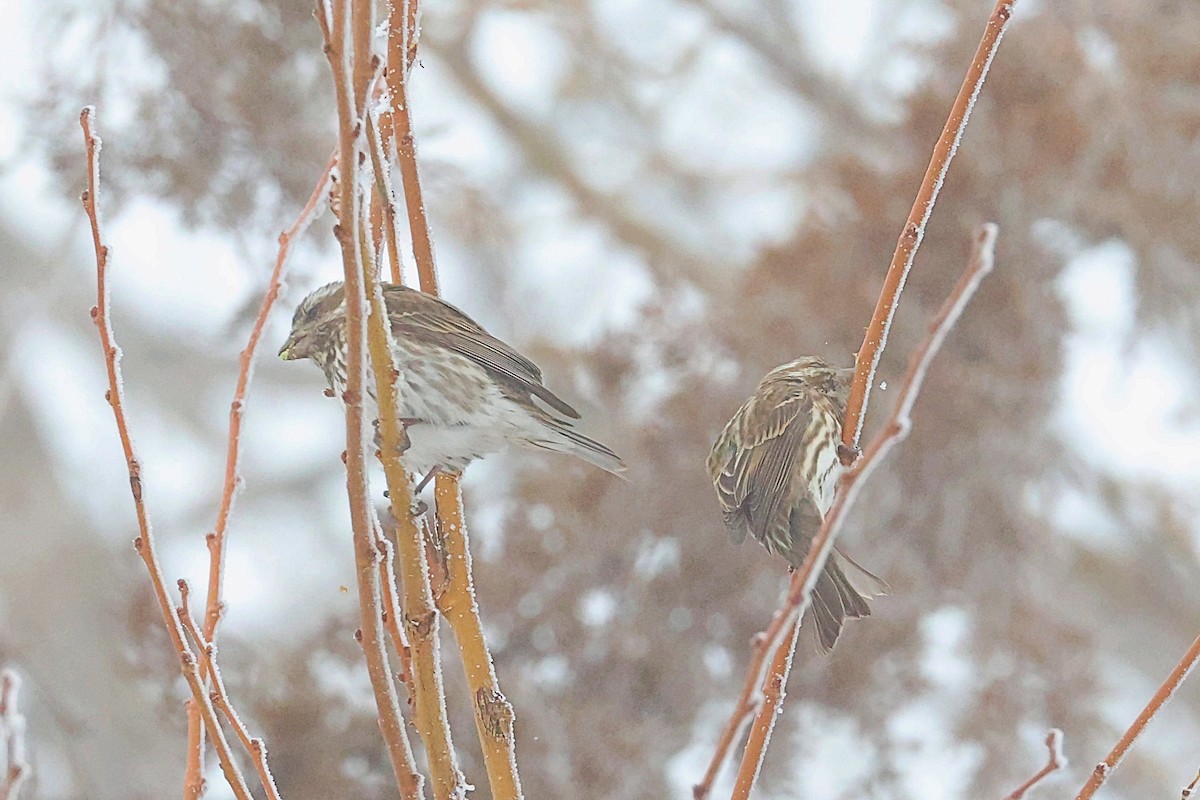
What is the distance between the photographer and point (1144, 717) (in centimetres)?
98

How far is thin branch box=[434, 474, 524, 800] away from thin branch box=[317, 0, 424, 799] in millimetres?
160

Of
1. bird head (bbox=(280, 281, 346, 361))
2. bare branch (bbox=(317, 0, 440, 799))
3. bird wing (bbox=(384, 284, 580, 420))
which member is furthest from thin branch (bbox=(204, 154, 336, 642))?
bird head (bbox=(280, 281, 346, 361))

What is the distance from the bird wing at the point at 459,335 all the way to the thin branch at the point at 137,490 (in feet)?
1.13

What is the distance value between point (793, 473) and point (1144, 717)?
1.58 ft

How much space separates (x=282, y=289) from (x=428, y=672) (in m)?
0.38

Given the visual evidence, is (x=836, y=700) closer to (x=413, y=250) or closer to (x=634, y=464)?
(x=634, y=464)

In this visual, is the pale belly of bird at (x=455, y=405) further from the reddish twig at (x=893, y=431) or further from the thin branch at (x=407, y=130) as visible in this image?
Result: the reddish twig at (x=893, y=431)

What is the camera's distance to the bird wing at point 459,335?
4.74 ft

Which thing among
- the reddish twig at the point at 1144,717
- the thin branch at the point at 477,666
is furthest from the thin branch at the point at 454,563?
the reddish twig at the point at 1144,717

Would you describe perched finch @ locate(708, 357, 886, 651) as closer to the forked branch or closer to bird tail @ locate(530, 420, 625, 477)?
bird tail @ locate(530, 420, 625, 477)

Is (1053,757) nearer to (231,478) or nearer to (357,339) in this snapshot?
(357,339)

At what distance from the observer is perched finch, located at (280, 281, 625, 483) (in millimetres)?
1559

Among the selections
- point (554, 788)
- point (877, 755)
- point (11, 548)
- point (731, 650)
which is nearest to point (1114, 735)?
point (877, 755)

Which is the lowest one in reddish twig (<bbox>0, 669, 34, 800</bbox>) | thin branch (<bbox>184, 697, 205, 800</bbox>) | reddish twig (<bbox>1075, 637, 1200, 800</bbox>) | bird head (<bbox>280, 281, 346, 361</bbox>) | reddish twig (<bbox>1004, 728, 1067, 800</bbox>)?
reddish twig (<bbox>1004, 728, 1067, 800</bbox>)
